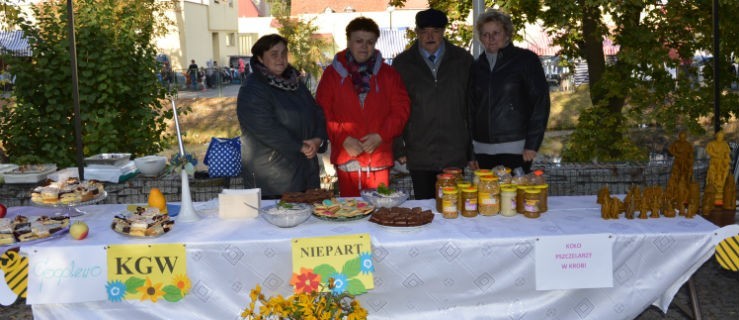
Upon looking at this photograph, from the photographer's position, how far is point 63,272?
2469 mm

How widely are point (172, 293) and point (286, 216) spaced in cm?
49

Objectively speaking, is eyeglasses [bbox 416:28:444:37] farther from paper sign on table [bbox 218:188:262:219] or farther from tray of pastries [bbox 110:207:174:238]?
tray of pastries [bbox 110:207:174:238]

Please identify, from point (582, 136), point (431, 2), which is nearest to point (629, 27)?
point (582, 136)

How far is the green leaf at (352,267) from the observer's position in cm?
245

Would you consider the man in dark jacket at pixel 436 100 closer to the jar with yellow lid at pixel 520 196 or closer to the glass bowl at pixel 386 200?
the glass bowl at pixel 386 200

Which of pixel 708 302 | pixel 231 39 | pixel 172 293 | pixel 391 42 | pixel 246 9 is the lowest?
pixel 708 302

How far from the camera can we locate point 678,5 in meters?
5.19

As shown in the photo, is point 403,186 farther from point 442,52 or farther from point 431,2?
point 431,2

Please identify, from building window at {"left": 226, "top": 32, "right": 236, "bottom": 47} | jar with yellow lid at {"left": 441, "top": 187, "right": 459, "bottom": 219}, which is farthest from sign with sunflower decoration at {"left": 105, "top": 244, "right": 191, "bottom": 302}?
building window at {"left": 226, "top": 32, "right": 236, "bottom": 47}

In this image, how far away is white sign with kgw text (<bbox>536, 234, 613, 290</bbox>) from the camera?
8.20 feet

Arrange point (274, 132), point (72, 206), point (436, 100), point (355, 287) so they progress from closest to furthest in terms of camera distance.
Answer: point (355, 287)
point (72, 206)
point (274, 132)
point (436, 100)

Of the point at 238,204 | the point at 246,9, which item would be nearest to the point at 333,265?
the point at 238,204

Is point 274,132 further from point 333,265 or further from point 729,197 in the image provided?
point 729,197

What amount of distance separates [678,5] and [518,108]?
2.73 m
